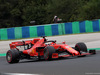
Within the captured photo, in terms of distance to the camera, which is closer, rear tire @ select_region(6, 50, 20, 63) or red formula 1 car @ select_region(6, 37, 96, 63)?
red formula 1 car @ select_region(6, 37, 96, 63)

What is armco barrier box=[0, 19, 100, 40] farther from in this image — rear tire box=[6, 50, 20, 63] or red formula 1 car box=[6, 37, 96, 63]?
rear tire box=[6, 50, 20, 63]

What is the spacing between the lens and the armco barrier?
2150 cm

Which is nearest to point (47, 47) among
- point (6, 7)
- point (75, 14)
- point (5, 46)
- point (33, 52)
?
point (33, 52)

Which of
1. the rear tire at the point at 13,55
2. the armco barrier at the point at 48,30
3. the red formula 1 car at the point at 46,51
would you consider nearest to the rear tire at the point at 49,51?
the red formula 1 car at the point at 46,51

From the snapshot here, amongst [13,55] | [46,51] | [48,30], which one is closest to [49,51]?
[46,51]

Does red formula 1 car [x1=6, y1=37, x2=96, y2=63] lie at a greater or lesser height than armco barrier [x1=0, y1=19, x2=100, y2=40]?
lesser

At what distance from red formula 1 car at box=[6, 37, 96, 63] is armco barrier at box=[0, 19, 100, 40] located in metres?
9.59

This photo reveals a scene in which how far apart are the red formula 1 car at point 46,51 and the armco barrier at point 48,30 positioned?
959 centimetres

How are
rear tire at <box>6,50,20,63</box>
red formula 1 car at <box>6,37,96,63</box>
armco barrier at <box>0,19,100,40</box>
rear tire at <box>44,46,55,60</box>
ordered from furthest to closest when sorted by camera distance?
armco barrier at <box>0,19,100,40</box>, rear tire at <box>6,50,20,63</box>, red formula 1 car at <box>6,37,96,63</box>, rear tire at <box>44,46,55,60</box>

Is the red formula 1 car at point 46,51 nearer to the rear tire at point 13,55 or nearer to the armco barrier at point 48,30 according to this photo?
the rear tire at point 13,55

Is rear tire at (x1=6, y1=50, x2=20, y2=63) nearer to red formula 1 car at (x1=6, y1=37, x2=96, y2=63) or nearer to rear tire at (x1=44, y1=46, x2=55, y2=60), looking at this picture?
red formula 1 car at (x1=6, y1=37, x2=96, y2=63)

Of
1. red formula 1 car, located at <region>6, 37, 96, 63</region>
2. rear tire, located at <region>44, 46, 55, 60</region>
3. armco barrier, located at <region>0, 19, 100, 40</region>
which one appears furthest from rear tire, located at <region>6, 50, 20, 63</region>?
armco barrier, located at <region>0, 19, 100, 40</region>

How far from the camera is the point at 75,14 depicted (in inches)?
2037

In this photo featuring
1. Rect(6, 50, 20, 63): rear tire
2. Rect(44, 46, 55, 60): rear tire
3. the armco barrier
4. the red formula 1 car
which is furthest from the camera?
the armco barrier
